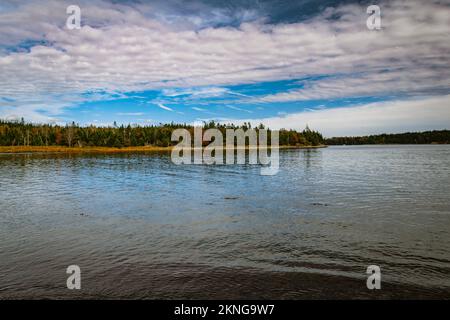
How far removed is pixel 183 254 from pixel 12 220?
15.1m

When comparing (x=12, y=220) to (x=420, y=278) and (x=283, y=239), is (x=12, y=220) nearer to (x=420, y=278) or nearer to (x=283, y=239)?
(x=283, y=239)

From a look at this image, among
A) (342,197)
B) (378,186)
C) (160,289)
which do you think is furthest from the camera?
(378,186)

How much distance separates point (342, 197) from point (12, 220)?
1119 inches

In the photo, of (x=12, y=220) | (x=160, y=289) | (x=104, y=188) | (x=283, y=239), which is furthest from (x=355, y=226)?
(x=104, y=188)

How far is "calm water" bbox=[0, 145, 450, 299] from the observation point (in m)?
13.5

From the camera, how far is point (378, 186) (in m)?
41.5

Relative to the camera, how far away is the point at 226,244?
19.3 m

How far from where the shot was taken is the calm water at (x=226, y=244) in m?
13.5
